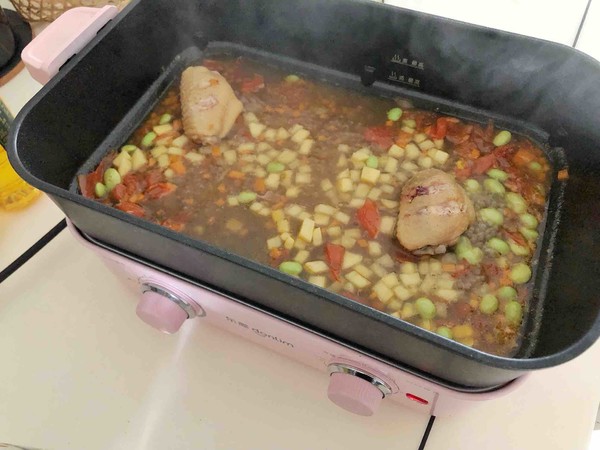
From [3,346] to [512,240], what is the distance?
0.96 metres

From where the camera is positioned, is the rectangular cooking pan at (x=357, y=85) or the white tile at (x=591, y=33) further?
the white tile at (x=591, y=33)

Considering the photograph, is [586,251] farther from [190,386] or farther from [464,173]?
[190,386]

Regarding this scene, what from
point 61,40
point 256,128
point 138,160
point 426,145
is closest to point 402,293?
point 426,145

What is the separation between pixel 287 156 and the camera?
1.07m

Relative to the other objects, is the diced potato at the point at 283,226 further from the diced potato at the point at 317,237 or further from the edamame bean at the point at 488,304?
the edamame bean at the point at 488,304

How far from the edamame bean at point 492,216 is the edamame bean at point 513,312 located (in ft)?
0.52

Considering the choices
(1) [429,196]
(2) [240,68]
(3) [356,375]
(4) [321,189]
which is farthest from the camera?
(2) [240,68]

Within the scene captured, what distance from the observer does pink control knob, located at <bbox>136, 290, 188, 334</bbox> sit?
0.83m

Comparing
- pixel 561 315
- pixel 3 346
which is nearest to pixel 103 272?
pixel 3 346

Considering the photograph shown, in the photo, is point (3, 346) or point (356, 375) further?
point (3, 346)

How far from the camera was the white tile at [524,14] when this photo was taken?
3.51ft

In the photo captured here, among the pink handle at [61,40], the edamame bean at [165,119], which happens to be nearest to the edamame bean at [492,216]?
the edamame bean at [165,119]

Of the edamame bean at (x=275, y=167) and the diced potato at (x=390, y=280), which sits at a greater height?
the edamame bean at (x=275, y=167)

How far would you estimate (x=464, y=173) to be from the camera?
101 centimetres
